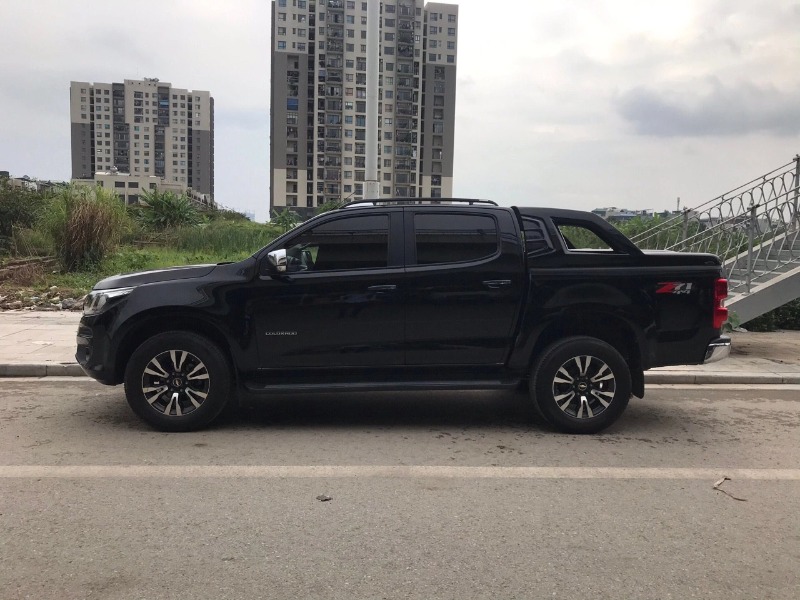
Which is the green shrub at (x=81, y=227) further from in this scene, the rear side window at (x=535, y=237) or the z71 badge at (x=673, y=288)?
the z71 badge at (x=673, y=288)

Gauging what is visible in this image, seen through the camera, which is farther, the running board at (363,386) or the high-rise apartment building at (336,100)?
the high-rise apartment building at (336,100)

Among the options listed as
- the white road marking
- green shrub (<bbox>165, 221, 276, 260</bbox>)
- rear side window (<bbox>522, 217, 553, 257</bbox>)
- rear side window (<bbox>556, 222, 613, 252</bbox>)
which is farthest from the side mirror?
green shrub (<bbox>165, 221, 276, 260</bbox>)

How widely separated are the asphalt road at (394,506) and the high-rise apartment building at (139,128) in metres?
149

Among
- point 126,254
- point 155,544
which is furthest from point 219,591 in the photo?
point 126,254

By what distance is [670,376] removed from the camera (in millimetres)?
8086

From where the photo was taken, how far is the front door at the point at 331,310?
5.61 m

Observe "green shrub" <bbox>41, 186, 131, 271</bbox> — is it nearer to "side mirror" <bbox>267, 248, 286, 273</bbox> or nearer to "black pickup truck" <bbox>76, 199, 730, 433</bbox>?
"black pickup truck" <bbox>76, 199, 730, 433</bbox>

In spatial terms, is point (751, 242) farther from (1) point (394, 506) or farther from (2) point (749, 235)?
(1) point (394, 506)

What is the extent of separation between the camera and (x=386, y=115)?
355ft

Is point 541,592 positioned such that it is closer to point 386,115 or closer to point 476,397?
point 476,397

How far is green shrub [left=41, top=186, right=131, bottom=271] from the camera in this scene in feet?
54.0

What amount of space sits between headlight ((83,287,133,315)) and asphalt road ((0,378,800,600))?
1.07m

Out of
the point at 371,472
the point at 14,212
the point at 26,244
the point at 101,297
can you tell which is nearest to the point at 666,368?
the point at 371,472

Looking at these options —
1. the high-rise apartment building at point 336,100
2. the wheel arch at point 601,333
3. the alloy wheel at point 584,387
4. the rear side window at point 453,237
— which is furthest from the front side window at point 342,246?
the high-rise apartment building at point 336,100
